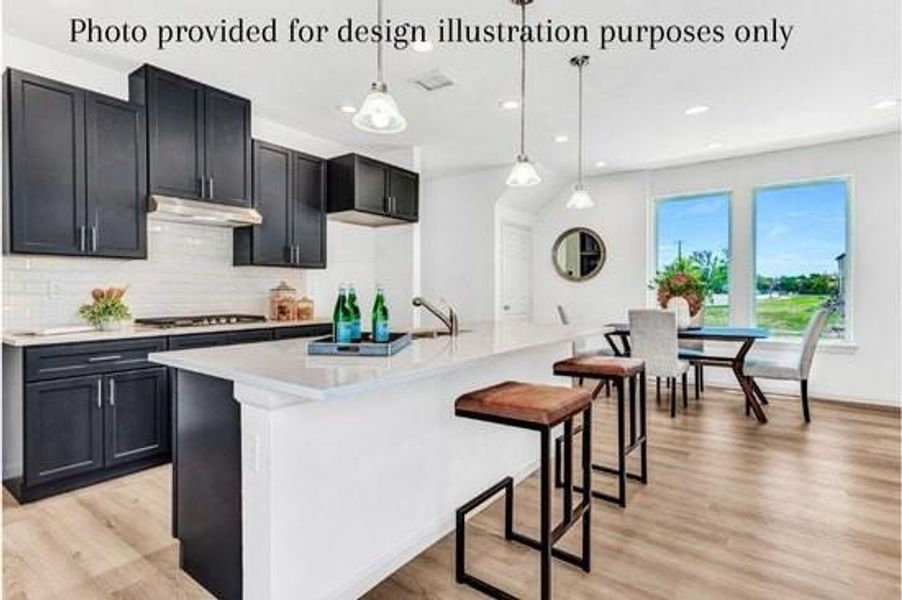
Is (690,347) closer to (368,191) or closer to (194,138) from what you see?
(368,191)

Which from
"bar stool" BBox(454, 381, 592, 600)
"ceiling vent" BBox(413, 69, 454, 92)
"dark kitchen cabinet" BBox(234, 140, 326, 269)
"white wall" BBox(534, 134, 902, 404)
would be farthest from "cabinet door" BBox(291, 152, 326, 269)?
"white wall" BBox(534, 134, 902, 404)

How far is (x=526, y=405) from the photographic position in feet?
5.72

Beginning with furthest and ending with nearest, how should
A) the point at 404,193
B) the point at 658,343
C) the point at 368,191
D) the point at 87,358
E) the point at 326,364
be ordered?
the point at 404,193, the point at 368,191, the point at 658,343, the point at 87,358, the point at 326,364

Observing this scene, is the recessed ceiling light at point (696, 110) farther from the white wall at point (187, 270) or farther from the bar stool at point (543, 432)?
the bar stool at point (543, 432)

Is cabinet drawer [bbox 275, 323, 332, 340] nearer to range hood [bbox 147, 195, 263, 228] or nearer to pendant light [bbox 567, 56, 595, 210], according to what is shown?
range hood [bbox 147, 195, 263, 228]

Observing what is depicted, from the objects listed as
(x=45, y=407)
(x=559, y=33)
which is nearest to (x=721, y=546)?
(x=559, y=33)

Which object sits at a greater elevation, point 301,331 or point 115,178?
point 115,178

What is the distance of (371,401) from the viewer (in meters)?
1.86

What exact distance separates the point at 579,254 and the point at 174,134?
4982 mm

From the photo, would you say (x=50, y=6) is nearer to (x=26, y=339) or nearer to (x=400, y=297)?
(x=26, y=339)

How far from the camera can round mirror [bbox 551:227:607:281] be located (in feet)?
21.3

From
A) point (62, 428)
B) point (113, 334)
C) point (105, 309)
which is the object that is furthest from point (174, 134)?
point (62, 428)

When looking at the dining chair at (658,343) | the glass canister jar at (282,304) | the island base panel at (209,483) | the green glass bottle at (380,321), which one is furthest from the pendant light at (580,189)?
the island base panel at (209,483)

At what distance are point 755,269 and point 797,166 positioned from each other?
118 cm
